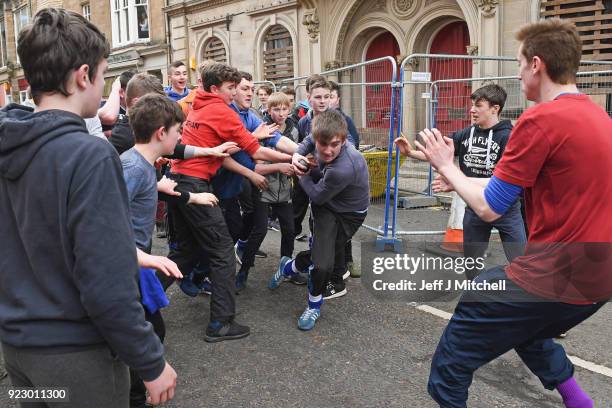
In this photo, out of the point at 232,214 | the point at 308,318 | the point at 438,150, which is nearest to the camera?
the point at 438,150

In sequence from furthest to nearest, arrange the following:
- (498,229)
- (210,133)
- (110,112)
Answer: (498,229)
(210,133)
(110,112)

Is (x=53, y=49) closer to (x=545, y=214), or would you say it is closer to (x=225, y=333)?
(x=545, y=214)

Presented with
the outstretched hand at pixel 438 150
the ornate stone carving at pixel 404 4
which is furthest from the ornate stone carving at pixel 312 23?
the outstretched hand at pixel 438 150

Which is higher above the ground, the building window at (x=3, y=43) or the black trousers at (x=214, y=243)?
the building window at (x=3, y=43)

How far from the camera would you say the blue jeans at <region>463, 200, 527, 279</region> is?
165 inches

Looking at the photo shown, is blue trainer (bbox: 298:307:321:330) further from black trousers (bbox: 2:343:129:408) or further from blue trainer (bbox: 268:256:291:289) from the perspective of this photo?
black trousers (bbox: 2:343:129:408)

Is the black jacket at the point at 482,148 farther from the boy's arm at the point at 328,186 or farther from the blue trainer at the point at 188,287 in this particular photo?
the blue trainer at the point at 188,287

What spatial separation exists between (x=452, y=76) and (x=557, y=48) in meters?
9.04

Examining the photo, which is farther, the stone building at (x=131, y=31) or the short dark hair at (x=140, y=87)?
the stone building at (x=131, y=31)

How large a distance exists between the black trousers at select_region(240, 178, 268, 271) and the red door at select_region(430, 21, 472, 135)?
3916 millimetres

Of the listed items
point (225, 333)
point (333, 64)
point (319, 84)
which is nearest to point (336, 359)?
point (225, 333)

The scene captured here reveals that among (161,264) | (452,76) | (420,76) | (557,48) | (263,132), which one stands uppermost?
(452,76)

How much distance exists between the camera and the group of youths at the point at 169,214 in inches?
57.6

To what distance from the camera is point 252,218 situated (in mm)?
5227
